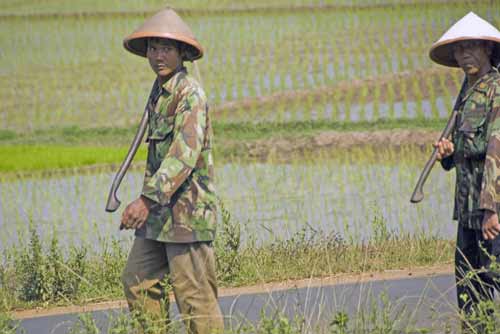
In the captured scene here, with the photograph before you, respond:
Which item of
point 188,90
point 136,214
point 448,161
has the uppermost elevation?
point 188,90

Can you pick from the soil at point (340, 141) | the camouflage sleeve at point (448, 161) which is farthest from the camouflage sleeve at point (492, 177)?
the soil at point (340, 141)

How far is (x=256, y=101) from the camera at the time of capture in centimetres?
1945

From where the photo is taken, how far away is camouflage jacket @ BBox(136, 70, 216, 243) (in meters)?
5.89

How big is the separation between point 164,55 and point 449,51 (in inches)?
62.1

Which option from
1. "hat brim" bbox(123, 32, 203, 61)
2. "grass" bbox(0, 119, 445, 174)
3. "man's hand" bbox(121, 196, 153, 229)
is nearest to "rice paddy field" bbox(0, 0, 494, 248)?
"grass" bbox(0, 119, 445, 174)

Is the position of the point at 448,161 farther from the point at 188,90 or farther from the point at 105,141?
the point at 105,141

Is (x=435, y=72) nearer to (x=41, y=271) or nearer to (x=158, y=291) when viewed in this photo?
(x=41, y=271)

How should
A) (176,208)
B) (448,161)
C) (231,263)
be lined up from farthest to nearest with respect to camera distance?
(231,263)
(448,161)
(176,208)

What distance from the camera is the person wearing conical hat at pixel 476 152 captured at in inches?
244

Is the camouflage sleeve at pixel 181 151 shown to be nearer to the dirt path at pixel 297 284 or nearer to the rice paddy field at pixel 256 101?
the dirt path at pixel 297 284

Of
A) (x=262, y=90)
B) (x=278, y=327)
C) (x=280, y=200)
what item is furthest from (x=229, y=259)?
(x=262, y=90)

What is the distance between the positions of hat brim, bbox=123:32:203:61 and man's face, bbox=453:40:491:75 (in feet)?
4.17

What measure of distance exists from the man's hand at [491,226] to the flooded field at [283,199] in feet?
11.5

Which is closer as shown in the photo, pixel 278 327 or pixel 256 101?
pixel 278 327
